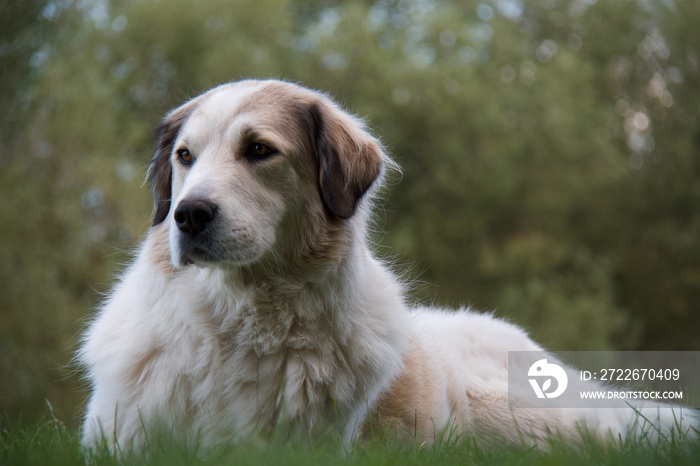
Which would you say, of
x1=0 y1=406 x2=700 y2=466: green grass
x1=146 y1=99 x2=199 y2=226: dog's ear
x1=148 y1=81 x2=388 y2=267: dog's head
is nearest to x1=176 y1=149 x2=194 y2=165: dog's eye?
x1=148 y1=81 x2=388 y2=267: dog's head

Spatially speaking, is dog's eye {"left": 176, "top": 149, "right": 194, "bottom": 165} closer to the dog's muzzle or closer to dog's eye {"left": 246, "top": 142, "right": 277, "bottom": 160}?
dog's eye {"left": 246, "top": 142, "right": 277, "bottom": 160}

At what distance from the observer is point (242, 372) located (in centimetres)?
378

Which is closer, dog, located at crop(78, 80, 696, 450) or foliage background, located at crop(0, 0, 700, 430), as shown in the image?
dog, located at crop(78, 80, 696, 450)

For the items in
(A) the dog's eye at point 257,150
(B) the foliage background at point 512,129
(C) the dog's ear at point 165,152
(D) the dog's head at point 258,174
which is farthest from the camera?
(B) the foliage background at point 512,129

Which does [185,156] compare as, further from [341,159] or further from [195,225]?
[341,159]

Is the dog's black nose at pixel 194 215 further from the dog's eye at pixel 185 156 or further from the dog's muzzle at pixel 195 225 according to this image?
the dog's eye at pixel 185 156

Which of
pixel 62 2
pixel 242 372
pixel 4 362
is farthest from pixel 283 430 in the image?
pixel 62 2

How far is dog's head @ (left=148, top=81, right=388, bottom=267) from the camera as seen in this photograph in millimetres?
3742

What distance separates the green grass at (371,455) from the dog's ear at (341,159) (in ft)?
4.41

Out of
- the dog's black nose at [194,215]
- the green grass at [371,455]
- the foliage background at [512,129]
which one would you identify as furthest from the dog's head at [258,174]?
the foliage background at [512,129]

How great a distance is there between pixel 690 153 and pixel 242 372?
28.6 metres

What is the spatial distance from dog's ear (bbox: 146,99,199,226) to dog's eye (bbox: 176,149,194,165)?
11.8 inches

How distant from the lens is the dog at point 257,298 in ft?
12.3

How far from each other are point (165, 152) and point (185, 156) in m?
0.41
